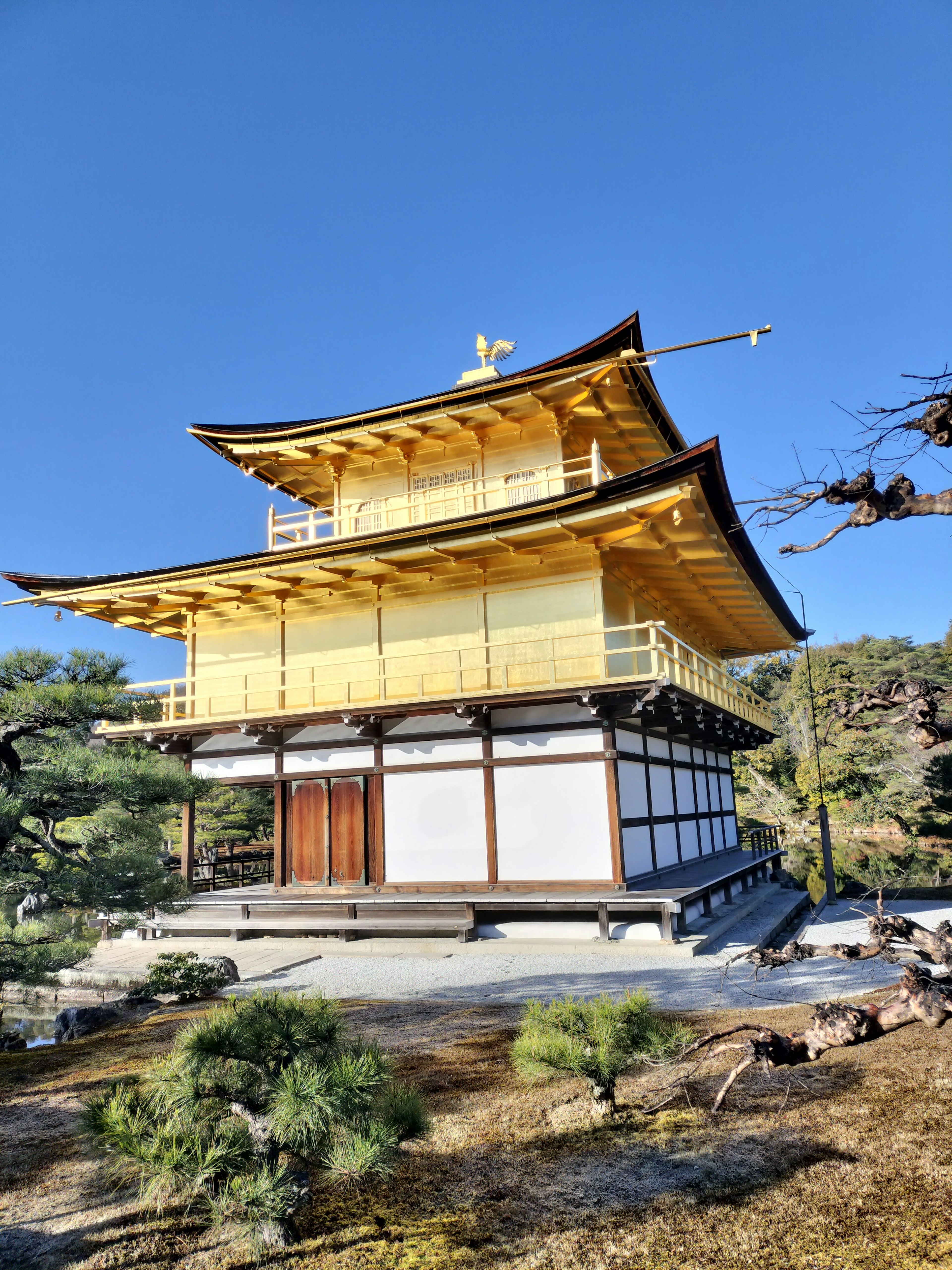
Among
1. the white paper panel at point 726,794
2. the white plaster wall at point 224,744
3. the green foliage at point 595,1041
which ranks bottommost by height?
the green foliage at point 595,1041

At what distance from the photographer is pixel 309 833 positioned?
51.2 ft

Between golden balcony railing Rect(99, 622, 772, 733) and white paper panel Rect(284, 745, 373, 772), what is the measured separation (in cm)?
90

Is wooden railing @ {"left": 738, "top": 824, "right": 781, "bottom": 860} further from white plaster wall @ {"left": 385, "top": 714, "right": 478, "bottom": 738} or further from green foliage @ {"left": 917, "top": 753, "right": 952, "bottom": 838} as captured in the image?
white plaster wall @ {"left": 385, "top": 714, "right": 478, "bottom": 738}

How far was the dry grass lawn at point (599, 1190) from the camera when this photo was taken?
412 centimetres

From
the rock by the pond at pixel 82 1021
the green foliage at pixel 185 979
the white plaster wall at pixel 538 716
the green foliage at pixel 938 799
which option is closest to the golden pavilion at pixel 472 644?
the white plaster wall at pixel 538 716

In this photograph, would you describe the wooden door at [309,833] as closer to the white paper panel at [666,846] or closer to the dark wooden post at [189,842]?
the dark wooden post at [189,842]

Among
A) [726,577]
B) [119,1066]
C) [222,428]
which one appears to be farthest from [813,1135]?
[222,428]

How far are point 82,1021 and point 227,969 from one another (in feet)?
7.14

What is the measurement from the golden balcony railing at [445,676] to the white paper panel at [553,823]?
62.5 inches

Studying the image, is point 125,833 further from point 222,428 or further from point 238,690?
point 222,428

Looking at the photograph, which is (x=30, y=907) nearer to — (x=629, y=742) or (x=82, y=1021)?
(x=82, y=1021)

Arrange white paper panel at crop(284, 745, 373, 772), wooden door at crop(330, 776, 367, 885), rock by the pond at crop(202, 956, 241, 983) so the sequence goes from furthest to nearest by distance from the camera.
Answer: white paper panel at crop(284, 745, 373, 772) < wooden door at crop(330, 776, 367, 885) < rock by the pond at crop(202, 956, 241, 983)

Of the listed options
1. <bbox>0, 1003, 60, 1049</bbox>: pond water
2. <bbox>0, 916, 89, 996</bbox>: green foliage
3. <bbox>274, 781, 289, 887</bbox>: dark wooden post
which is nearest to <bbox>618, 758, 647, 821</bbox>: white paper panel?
<bbox>274, 781, 289, 887</bbox>: dark wooden post

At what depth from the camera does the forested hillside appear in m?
28.5
